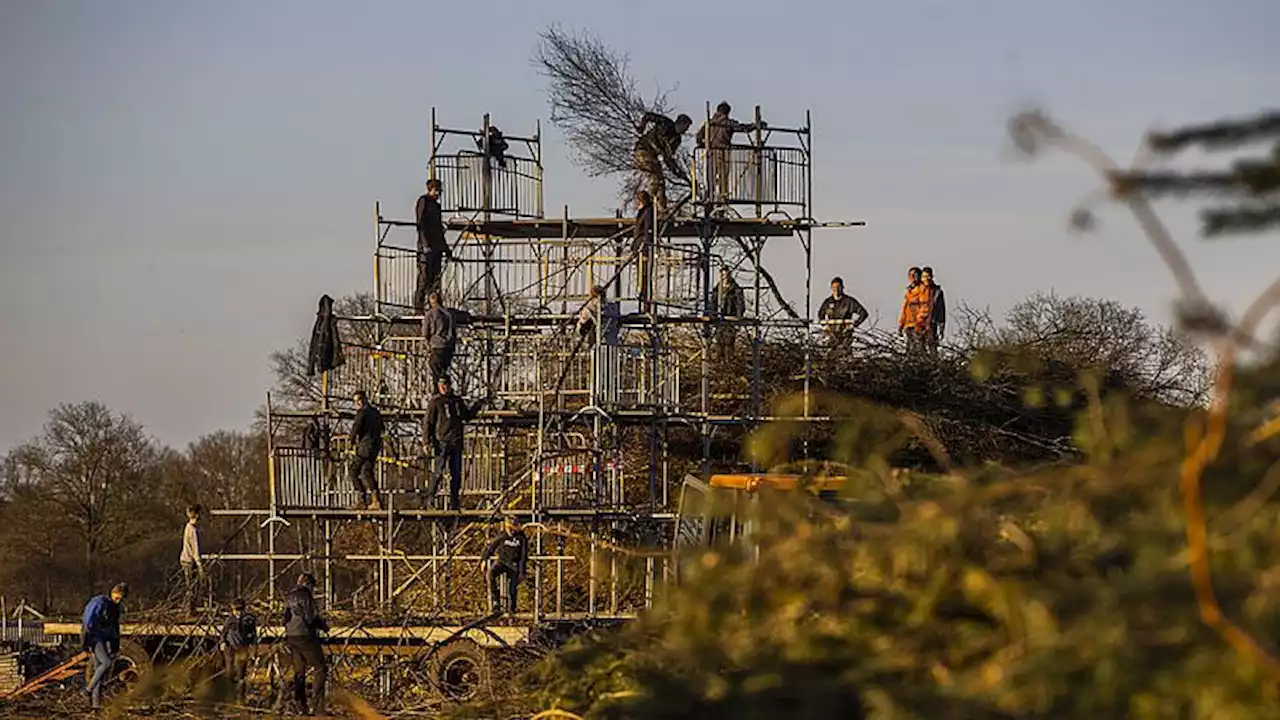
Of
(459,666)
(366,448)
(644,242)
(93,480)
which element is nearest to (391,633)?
(459,666)

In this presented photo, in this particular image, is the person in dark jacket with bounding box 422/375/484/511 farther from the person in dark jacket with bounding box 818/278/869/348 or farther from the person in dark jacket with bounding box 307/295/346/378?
the person in dark jacket with bounding box 818/278/869/348

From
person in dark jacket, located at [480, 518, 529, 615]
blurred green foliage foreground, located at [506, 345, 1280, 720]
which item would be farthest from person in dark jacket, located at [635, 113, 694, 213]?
blurred green foliage foreground, located at [506, 345, 1280, 720]

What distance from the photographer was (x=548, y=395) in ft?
94.1

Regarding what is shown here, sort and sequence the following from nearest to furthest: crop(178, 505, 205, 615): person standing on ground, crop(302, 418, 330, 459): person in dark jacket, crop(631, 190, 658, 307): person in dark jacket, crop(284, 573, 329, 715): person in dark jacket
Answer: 1. crop(284, 573, 329, 715): person in dark jacket
2. crop(178, 505, 205, 615): person standing on ground
3. crop(302, 418, 330, 459): person in dark jacket
4. crop(631, 190, 658, 307): person in dark jacket

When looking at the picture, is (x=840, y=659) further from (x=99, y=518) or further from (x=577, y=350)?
(x=99, y=518)

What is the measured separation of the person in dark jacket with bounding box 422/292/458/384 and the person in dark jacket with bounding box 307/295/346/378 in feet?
5.81

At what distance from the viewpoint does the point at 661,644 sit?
743 cm

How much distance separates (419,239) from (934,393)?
→ 7414 mm

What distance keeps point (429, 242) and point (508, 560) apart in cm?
626

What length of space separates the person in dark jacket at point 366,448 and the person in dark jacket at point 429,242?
2.65m

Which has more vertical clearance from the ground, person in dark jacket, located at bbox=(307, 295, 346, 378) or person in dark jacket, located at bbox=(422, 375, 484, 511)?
person in dark jacket, located at bbox=(307, 295, 346, 378)

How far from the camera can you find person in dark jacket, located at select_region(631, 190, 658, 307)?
29.8 m

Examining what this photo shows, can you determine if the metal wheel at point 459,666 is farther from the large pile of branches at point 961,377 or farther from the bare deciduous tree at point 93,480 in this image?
the bare deciduous tree at point 93,480

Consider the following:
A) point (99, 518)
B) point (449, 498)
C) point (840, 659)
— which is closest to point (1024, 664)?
point (840, 659)
